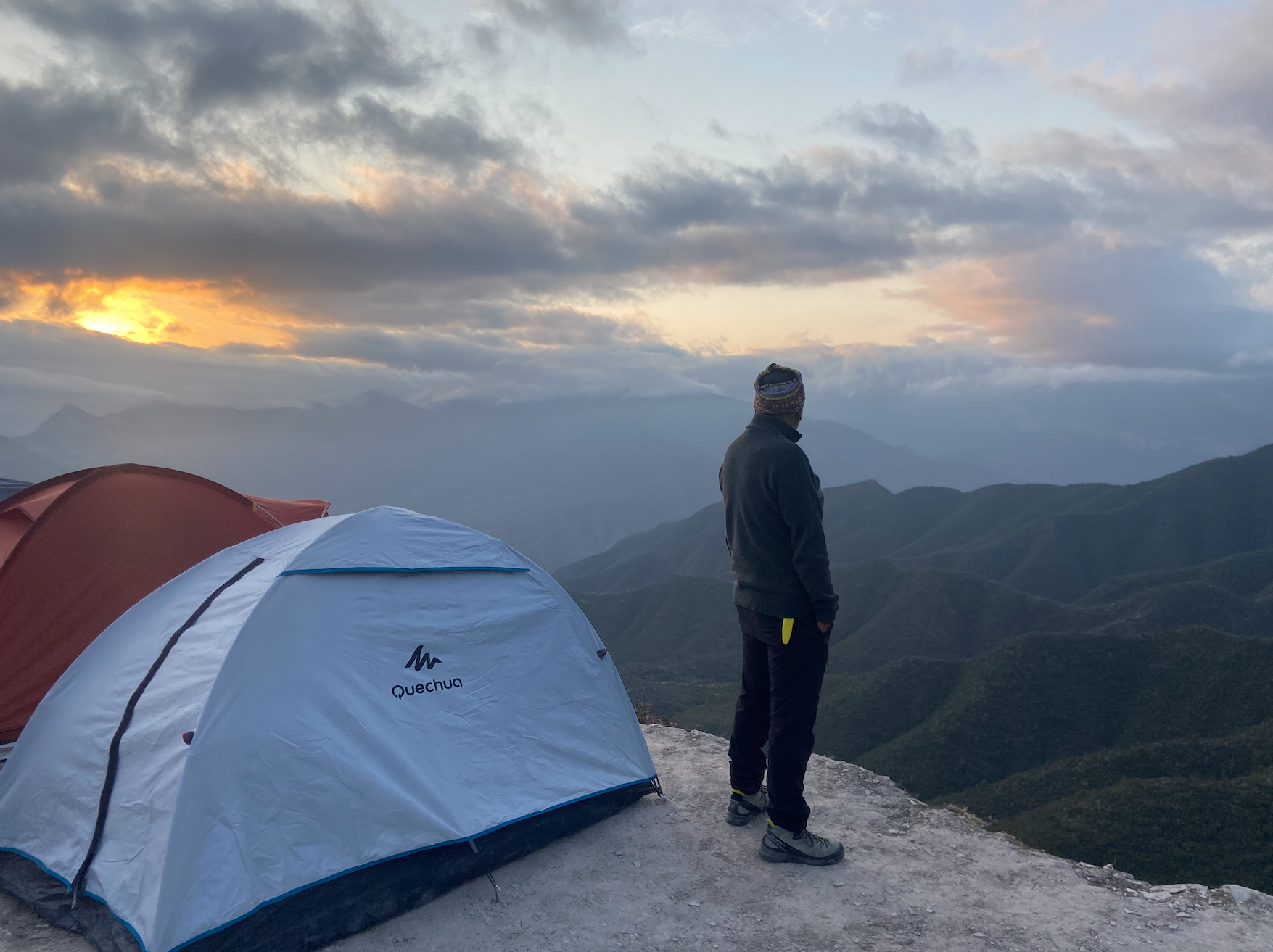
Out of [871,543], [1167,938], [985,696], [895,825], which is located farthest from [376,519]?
[871,543]

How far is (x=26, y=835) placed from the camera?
18.5 feet

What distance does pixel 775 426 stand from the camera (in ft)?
19.5

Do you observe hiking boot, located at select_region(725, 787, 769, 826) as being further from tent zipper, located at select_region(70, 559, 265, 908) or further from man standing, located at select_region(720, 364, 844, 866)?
tent zipper, located at select_region(70, 559, 265, 908)

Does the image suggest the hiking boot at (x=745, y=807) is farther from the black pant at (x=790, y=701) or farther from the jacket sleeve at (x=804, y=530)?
the jacket sleeve at (x=804, y=530)

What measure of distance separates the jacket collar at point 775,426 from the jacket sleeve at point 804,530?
35cm

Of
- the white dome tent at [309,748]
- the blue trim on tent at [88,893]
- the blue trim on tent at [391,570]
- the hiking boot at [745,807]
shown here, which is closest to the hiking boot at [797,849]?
the hiking boot at [745,807]

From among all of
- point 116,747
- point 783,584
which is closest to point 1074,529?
point 783,584

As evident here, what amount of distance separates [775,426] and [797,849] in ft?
10.7

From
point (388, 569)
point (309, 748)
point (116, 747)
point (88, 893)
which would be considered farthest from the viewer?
point (388, 569)

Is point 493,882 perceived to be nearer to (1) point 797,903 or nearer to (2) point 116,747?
(1) point 797,903

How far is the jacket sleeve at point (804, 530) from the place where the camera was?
18.0 ft

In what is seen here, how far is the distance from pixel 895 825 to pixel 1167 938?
215cm

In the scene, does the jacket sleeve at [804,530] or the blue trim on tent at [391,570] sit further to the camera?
the blue trim on tent at [391,570]

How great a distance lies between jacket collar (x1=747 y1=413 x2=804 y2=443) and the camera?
5.91m
